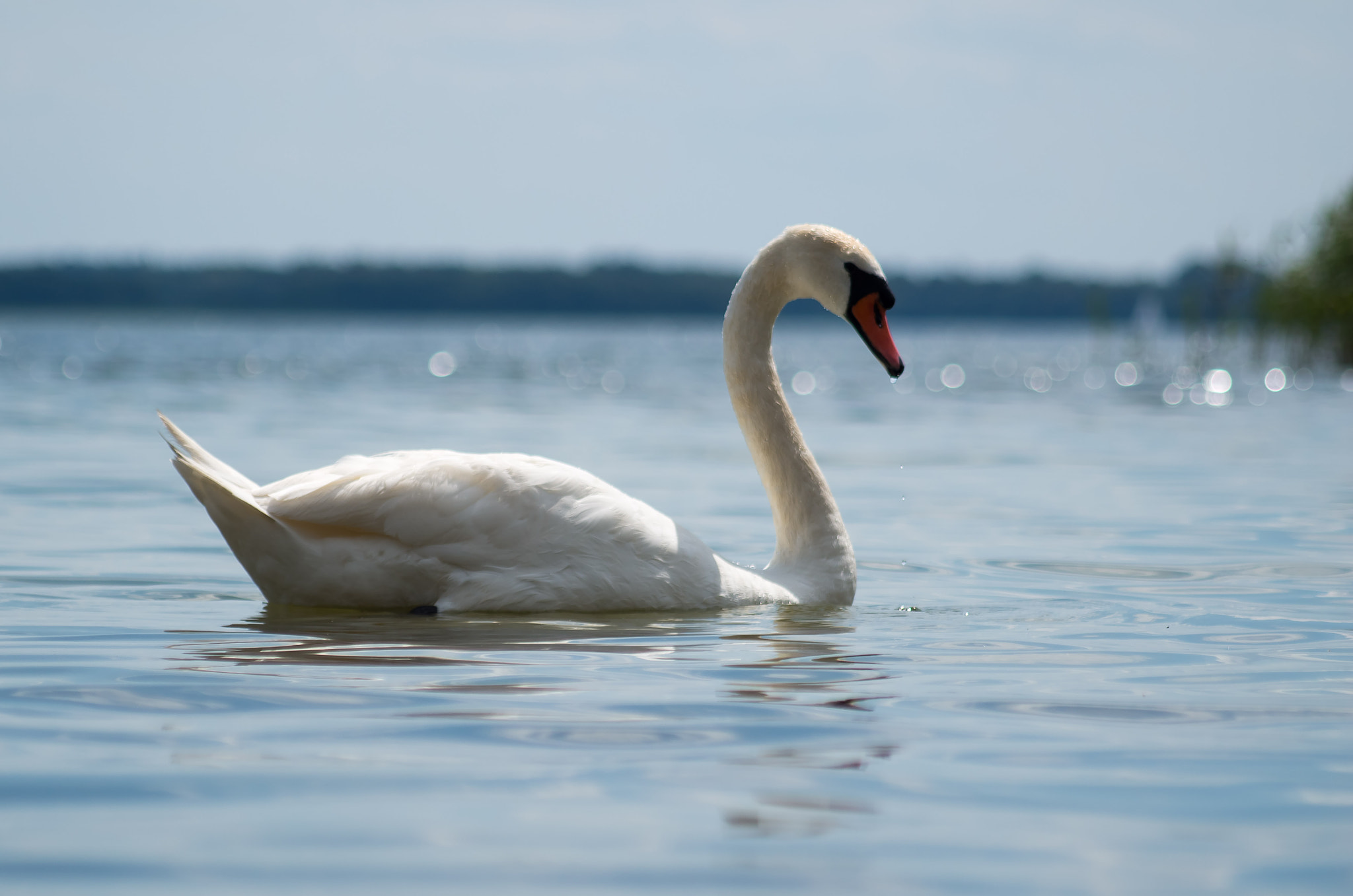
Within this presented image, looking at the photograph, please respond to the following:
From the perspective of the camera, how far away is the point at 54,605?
6.39m

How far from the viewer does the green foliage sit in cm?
2877

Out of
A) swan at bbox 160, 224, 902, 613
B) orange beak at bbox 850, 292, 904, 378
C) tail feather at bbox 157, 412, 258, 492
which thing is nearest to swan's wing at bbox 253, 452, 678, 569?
swan at bbox 160, 224, 902, 613

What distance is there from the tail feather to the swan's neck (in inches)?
78.8

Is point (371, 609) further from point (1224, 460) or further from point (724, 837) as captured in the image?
point (1224, 460)

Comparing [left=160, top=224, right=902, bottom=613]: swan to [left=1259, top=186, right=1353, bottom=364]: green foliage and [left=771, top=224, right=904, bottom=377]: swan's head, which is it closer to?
[left=771, top=224, right=904, bottom=377]: swan's head

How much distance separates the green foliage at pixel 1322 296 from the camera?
→ 94.4 feet

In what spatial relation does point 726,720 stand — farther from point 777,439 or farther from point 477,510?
point 777,439

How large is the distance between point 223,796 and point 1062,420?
63.8ft

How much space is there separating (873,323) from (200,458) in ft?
Result: 8.67

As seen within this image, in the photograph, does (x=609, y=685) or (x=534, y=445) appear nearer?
(x=609, y=685)

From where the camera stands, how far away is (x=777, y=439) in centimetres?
691

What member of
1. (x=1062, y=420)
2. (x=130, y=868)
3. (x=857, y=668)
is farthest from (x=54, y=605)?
(x=1062, y=420)

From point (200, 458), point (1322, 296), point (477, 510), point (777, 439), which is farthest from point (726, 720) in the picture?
point (1322, 296)

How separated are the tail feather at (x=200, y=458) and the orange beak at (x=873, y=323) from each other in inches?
95.6
